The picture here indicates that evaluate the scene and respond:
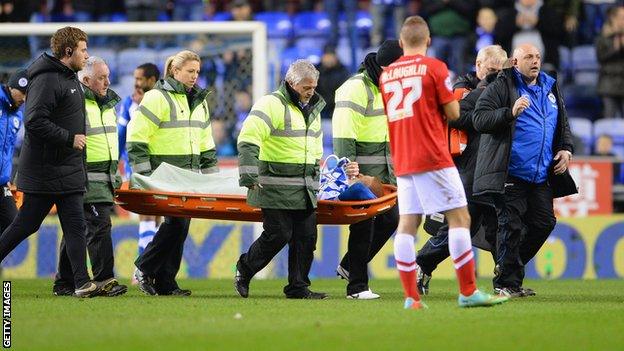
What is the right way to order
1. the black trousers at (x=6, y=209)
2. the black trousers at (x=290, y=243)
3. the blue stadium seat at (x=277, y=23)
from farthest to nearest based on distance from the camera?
1. the blue stadium seat at (x=277, y=23)
2. the black trousers at (x=6, y=209)
3. the black trousers at (x=290, y=243)

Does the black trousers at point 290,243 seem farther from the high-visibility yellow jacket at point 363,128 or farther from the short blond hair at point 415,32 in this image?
the short blond hair at point 415,32

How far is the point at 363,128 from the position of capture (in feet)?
38.8

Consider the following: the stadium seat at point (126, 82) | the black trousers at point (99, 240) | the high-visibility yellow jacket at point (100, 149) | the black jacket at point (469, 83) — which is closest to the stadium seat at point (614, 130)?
the stadium seat at point (126, 82)

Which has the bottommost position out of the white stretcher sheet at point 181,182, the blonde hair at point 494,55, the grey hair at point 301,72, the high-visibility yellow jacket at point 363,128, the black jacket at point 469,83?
the white stretcher sheet at point 181,182

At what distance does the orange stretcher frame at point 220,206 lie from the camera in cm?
1145

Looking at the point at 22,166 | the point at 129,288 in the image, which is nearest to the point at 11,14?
the point at 129,288

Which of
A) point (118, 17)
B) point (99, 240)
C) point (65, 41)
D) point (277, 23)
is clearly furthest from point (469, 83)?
point (118, 17)

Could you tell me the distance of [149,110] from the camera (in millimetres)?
11992

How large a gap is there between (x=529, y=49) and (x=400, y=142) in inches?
85.4

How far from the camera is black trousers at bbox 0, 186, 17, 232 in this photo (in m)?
13.1

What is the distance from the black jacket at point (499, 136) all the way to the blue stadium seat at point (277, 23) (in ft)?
34.3

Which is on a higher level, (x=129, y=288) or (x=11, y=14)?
(x=11, y=14)

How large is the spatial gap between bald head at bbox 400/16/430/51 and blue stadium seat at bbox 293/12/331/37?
11.9 metres

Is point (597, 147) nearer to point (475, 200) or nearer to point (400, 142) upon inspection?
point (475, 200)
